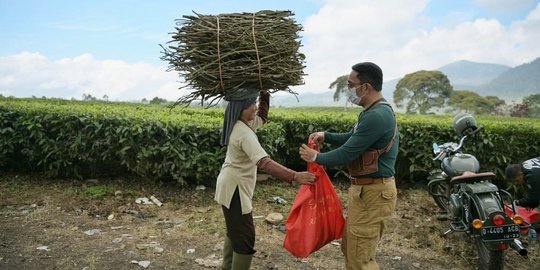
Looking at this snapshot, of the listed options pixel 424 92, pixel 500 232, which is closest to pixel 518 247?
→ pixel 500 232

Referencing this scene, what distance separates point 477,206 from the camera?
381cm

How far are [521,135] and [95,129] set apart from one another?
20.8 feet

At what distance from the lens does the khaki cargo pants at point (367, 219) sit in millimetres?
2943

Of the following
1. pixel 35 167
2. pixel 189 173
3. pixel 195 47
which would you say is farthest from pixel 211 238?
pixel 35 167

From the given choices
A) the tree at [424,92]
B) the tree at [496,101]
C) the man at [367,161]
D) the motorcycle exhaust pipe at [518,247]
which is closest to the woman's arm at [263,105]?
the man at [367,161]

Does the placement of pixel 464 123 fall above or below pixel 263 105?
below

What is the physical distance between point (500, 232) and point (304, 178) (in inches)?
74.8

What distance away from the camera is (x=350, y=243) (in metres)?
3.00

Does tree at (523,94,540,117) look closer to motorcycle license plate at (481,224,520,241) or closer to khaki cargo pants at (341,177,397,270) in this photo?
motorcycle license plate at (481,224,520,241)

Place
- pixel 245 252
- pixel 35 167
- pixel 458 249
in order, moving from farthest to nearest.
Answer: pixel 35 167 < pixel 458 249 < pixel 245 252

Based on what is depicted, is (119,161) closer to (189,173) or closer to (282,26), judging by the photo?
(189,173)

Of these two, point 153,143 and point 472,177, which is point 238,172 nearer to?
point 472,177

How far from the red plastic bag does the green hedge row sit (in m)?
2.77

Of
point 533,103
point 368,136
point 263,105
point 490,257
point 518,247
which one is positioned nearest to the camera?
point 368,136
